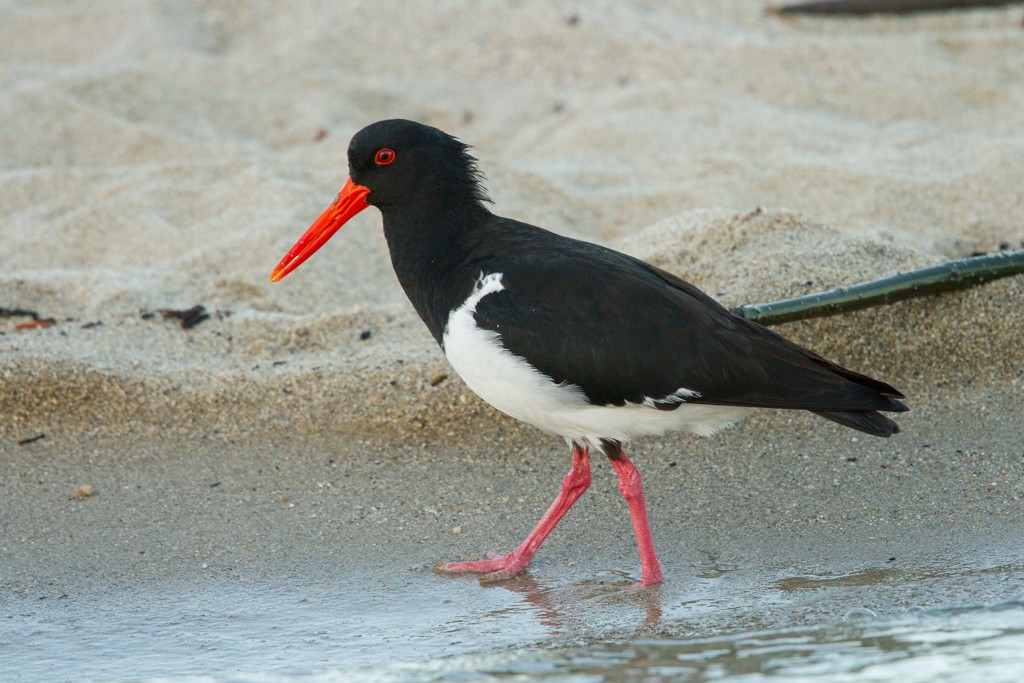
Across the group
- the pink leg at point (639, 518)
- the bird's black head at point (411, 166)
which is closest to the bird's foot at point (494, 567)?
the pink leg at point (639, 518)

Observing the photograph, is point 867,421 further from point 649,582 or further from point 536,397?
point 536,397

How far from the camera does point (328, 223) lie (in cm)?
482

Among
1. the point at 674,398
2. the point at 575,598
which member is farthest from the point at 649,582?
the point at 674,398

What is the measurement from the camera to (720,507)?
4.57 metres

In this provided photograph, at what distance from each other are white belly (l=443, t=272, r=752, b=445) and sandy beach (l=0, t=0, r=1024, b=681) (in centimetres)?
45

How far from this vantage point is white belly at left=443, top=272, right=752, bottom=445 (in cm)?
414

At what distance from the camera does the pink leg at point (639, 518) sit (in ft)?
13.4

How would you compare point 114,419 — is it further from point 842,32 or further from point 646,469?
point 842,32

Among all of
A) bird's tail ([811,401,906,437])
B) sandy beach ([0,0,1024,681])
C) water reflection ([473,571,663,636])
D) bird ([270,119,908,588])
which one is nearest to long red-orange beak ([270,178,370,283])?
bird ([270,119,908,588])

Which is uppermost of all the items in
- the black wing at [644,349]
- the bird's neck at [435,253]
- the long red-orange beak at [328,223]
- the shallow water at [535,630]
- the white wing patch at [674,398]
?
the long red-orange beak at [328,223]

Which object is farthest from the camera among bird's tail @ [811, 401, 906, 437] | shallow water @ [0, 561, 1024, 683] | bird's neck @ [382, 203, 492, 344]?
bird's neck @ [382, 203, 492, 344]

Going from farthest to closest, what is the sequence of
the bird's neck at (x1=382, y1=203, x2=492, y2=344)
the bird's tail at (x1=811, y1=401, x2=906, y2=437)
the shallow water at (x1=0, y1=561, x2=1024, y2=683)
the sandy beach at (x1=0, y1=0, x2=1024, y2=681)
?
the bird's neck at (x1=382, y1=203, x2=492, y2=344) → the sandy beach at (x1=0, y1=0, x2=1024, y2=681) → the bird's tail at (x1=811, y1=401, x2=906, y2=437) → the shallow water at (x1=0, y1=561, x2=1024, y2=683)

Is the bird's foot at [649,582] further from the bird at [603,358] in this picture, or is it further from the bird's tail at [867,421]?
the bird's tail at [867,421]

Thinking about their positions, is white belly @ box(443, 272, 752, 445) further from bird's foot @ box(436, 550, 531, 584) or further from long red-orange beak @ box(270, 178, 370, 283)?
long red-orange beak @ box(270, 178, 370, 283)
